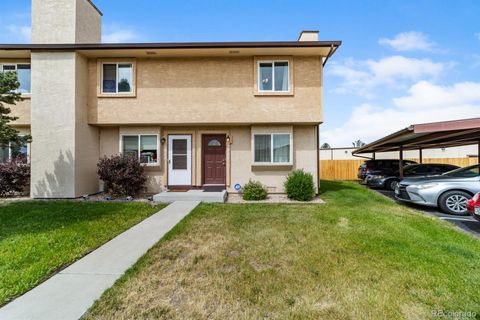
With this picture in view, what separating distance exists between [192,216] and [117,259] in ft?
9.95

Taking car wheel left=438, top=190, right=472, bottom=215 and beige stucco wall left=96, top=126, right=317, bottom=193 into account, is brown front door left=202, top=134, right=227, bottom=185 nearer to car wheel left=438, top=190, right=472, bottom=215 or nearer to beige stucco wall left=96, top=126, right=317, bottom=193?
beige stucco wall left=96, top=126, right=317, bottom=193

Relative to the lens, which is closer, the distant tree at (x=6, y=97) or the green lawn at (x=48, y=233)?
the green lawn at (x=48, y=233)

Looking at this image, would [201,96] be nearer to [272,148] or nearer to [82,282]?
[272,148]

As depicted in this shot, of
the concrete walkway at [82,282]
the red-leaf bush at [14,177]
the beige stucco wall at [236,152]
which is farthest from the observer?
the beige stucco wall at [236,152]

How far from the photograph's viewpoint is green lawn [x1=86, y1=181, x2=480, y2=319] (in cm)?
285

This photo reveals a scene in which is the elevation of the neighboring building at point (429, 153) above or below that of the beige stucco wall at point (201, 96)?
below

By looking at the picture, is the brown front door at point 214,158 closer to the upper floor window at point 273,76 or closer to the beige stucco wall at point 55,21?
the upper floor window at point 273,76

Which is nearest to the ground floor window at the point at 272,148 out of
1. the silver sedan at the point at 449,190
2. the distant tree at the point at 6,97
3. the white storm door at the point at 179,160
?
the white storm door at the point at 179,160

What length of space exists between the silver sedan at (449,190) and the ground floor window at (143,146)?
10088 mm

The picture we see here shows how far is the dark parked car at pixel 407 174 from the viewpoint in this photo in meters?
13.3

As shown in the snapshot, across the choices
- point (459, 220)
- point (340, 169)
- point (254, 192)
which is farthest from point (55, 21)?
point (340, 169)

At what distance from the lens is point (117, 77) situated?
10.9 metres

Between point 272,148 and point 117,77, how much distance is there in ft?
23.8

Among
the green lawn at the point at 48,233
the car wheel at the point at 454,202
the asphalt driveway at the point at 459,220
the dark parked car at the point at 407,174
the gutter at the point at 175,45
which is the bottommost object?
the asphalt driveway at the point at 459,220
